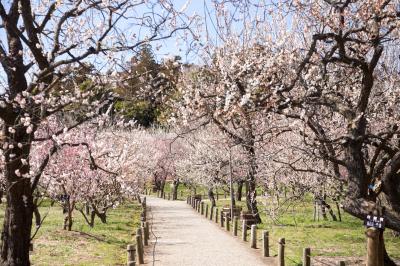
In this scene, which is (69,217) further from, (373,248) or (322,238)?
(373,248)

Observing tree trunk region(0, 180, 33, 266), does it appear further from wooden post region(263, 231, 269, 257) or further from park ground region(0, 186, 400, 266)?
wooden post region(263, 231, 269, 257)

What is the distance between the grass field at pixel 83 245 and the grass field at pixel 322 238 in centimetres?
520

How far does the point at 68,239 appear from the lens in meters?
17.5

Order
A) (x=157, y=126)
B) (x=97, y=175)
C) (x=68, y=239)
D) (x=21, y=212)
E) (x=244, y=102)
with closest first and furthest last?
(x=244, y=102) → (x=21, y=212) → (x=68, y=239) → (x=97, y=175) → (x=157, y=126)

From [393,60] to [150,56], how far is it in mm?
7648

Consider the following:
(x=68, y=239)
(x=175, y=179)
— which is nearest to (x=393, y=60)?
(x=68, y=239)

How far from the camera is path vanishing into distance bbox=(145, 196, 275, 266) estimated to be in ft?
45.2

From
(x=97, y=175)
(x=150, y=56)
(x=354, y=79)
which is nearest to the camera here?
(x=150, y=56)

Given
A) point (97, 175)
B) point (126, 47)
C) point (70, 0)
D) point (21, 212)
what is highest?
point (70, 0)

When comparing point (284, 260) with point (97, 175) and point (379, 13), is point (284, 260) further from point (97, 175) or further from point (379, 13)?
point (97, 175)

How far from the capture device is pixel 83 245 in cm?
1673

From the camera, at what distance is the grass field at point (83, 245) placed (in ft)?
46.5

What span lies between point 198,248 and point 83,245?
13.3ft

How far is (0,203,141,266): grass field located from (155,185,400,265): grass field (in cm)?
520
